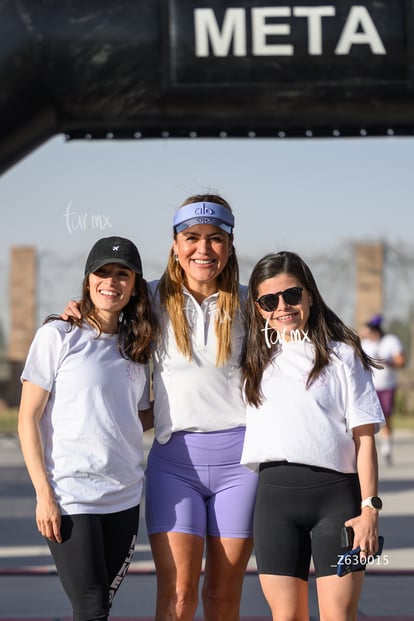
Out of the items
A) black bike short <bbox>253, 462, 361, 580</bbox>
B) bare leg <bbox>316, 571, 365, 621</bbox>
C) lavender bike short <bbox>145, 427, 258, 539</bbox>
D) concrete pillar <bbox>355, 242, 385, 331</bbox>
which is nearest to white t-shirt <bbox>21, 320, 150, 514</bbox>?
lavender bike short <bbox>145, 427, 258, 539</bbox>

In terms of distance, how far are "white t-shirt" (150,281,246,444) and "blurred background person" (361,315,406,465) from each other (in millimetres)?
7329

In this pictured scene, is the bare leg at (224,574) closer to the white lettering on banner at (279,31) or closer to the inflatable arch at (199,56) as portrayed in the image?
the inflatable arch at (199,56)

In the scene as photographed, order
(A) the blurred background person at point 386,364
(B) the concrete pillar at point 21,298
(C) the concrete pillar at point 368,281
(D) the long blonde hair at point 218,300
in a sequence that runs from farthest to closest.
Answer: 1. (C) the concrete pillar at point 368,281
2. (B) the concrete pillar at point 21,298
3. (A) the blurred background person at point 386,364
4. (D) the long blonde hair at point 218,300

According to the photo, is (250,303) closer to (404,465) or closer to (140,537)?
(140,537)

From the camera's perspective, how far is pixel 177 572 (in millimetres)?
3539

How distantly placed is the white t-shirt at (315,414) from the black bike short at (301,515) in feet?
0.17

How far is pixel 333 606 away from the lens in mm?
3340

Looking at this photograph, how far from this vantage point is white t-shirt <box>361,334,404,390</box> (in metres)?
11.3

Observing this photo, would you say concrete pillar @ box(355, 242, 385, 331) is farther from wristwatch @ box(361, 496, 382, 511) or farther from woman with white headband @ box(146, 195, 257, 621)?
wristwatch @ box(361, 496, 382, 511)

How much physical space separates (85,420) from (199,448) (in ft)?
1.43

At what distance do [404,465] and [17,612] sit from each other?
7.70 m

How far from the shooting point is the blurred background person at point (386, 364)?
442 inches

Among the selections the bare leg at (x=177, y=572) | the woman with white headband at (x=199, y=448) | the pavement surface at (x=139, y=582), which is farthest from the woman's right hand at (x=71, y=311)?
the pavement surface at (x=139, y=582)

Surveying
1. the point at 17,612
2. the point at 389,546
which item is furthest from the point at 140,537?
the point at 17,612
